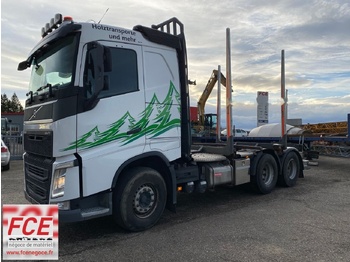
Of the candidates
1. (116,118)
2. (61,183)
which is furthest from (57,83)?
(61,183)

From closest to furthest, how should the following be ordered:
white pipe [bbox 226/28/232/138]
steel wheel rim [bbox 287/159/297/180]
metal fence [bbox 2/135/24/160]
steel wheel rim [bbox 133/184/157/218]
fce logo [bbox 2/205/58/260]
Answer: fce logo [bbox 2/205/58/260], steel wheel rim [bbox 133/184/157/218], white pipe [bbox 226/28/232/138], steel wheel rim [bbox 287/159/297/180], metal fence [bbox 2/135/24/160]

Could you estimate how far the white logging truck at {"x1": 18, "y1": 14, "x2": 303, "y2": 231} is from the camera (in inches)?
164

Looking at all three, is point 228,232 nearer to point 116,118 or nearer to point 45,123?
point 116,118

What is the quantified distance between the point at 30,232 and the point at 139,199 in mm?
1690

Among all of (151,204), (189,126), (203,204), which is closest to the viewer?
(151,204)

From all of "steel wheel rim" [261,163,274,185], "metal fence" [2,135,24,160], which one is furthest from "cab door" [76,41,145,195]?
"metal fence" [2,135,24,160]

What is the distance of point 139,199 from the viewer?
4.81m

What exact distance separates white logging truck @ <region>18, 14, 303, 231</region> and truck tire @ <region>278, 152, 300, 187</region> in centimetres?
326

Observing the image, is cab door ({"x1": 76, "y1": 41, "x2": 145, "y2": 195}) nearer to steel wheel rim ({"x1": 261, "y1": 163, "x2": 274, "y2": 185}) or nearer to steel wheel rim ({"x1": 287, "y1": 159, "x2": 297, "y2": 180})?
steel wheel rim ({"x1": 261, "y1": 163, "x2": 274, "y2": 185})

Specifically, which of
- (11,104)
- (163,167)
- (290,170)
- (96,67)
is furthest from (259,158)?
(11,104)

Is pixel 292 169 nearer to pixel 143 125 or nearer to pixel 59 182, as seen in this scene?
pixel 143 125

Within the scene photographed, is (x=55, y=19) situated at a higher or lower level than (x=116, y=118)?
higher

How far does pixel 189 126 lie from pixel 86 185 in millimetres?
2242

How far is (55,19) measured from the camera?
15.2 ft
